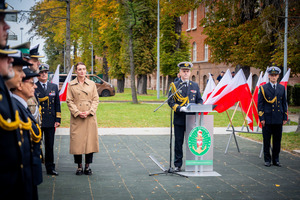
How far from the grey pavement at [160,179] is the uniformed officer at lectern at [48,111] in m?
0.38

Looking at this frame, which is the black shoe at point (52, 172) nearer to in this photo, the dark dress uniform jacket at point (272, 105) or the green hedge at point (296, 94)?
the dark dress uniform jacket at point (272, 105)

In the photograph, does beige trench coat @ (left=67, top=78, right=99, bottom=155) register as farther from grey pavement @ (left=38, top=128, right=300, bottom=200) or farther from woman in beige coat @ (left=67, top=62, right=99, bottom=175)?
grey pavement @ (left=38, top=128, right=300, bottom=200)

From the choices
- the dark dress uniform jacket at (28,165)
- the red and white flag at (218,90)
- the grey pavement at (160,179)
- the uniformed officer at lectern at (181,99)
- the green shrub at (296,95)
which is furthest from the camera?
the green shrub at (296,95)

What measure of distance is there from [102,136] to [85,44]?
126 ft

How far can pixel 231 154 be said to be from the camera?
9.55m

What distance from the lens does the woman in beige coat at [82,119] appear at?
704cm

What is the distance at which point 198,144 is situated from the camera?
23.6 ft

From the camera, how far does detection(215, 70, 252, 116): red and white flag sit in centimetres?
923

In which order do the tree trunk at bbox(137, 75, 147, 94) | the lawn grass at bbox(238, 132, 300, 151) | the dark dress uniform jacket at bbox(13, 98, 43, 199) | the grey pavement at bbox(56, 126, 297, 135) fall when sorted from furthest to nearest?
the tree trunk at bbox(137, 75, 147, 94)
the grey pavement at bbox(56, 126, 297, 135)
the lawn grass at bbox(238, 132, 300, 151)
the dark dress uniform jacket at bbox(13, 98, 43, 199)

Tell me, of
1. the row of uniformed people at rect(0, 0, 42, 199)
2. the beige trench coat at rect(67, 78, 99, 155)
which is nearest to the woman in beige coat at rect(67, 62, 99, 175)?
the beige trench coat at rect(67, 78, 99, 155)

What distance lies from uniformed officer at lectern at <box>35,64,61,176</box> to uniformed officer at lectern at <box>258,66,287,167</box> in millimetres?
4398

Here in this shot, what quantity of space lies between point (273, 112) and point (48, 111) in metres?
4.74

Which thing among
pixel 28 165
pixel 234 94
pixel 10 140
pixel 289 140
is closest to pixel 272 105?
pixel 234 94

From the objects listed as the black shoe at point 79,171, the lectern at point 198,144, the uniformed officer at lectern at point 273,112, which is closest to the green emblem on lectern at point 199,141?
Result: the lectern at point 198,144
